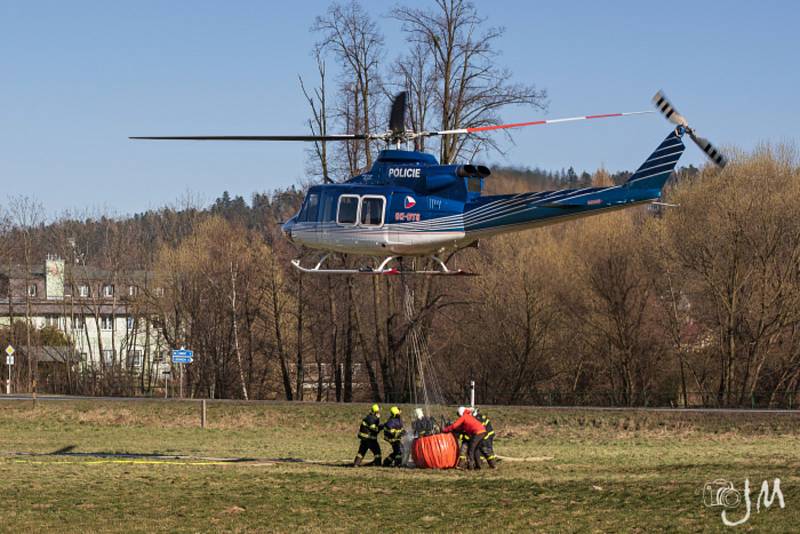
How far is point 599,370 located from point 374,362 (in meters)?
13.0

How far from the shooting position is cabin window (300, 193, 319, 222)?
24.9 metres

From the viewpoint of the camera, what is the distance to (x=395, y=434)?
25016mm

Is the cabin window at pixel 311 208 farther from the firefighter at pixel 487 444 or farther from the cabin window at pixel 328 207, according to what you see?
the firefighter at pixel 487 444

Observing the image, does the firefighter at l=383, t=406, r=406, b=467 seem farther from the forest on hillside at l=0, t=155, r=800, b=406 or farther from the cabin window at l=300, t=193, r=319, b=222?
the forest on hillside at l=0, t=155, r=800, b=406

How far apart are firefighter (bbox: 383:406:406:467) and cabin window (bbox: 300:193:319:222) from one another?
4716mm

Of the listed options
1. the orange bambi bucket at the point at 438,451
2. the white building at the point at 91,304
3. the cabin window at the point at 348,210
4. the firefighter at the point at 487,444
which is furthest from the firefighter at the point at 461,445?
the white building at the point at 91,304

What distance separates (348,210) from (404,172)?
1.49m

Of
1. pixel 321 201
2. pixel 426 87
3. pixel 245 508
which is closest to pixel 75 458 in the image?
pixel 321 201

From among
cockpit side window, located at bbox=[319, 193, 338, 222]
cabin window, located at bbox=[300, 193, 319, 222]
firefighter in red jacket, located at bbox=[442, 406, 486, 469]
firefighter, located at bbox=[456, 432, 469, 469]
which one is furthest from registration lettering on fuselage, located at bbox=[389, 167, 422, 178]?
firefighter, located at bbox=[456, 432, 469, 469]

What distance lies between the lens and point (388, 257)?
24.4 metres

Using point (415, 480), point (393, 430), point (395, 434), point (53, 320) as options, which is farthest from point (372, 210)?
point (53, 320)

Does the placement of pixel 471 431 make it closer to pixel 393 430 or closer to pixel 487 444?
pixel 487 444

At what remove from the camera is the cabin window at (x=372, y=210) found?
2369cm

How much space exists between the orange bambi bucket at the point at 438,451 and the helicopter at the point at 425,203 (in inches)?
149
